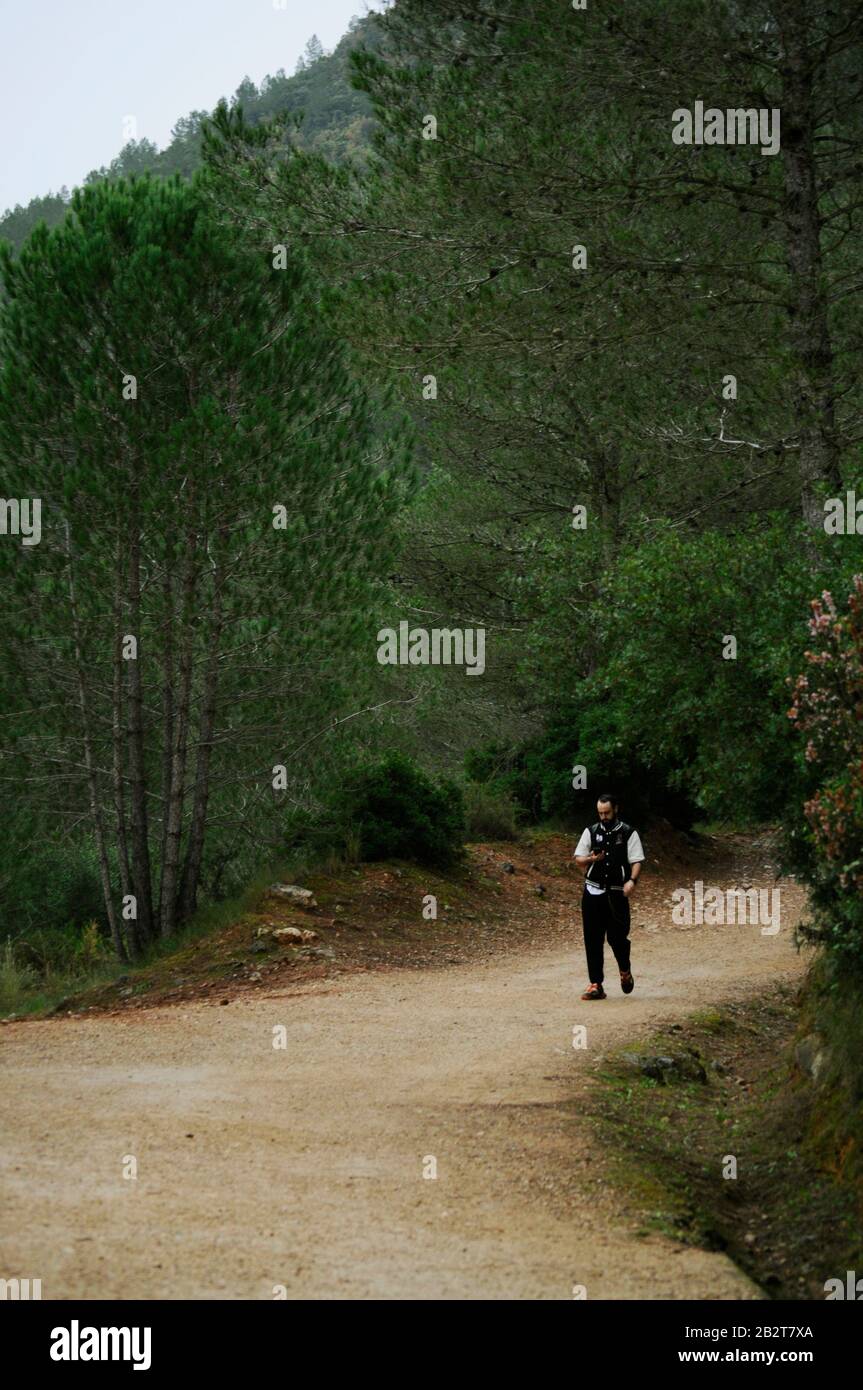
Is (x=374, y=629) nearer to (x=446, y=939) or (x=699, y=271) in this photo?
(x=446, y=939)

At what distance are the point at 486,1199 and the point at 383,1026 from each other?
4.37 metres

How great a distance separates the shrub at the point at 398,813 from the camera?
16125 mm

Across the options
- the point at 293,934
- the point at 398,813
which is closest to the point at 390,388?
the point at 398,813

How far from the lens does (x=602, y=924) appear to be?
11.4 m

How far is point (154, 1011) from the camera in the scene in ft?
38.4

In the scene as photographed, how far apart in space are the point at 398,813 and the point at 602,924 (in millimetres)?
5391

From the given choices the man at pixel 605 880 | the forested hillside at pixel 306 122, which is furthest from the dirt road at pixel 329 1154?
the forested hillside at pixel 306 122

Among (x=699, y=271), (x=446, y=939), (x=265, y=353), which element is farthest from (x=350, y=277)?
(x=446, y=939)

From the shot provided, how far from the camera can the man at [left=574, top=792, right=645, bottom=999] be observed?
11352 mm

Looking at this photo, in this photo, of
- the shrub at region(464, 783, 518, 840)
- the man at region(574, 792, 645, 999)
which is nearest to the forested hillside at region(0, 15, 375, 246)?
the shrub at region(464, 783, 518, 840)

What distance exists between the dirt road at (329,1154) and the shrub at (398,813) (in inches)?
161

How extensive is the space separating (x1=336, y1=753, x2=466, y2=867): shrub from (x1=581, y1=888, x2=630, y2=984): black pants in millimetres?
4964

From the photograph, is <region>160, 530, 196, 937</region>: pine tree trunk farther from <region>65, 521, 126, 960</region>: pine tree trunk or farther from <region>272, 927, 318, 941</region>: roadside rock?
<region>272, 927, 318, 941</region>: roadside rock

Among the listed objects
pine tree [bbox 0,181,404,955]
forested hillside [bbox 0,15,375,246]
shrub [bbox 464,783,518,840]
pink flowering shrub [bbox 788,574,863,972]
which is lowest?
shrub [bbox 464,783,518,840]
